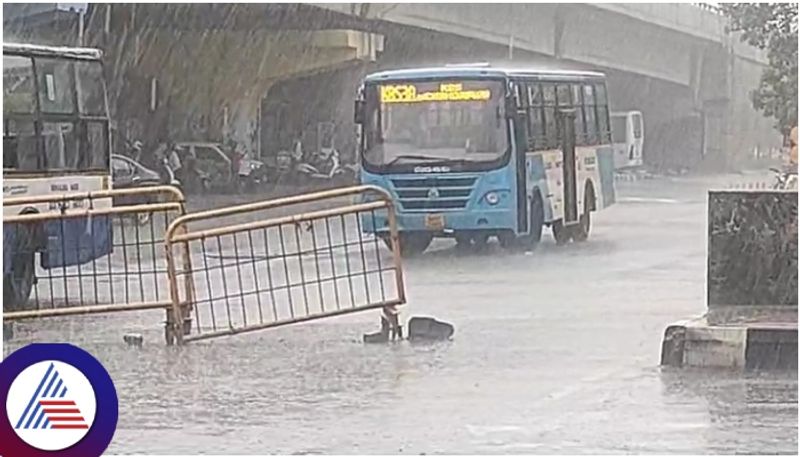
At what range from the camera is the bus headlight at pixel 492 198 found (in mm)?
12438

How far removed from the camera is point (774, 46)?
25.4 ft

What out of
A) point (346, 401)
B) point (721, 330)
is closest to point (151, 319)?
point (346, 401)

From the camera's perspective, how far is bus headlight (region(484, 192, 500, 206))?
12438 mm

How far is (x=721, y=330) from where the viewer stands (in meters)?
7.86

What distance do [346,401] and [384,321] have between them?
74.0 inches

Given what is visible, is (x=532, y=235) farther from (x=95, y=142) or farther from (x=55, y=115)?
(x=55, y=115)

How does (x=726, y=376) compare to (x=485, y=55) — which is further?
(x=485, y=55)

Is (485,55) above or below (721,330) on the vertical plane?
above

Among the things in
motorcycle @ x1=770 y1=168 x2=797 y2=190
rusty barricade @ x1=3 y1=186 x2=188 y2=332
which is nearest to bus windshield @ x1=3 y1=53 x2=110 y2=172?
rusty barricade @ x1=3 y1=186 x2=188 y2=332

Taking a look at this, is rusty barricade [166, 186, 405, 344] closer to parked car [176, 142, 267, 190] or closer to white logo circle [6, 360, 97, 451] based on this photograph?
parked car [176, 142, 267, 190]

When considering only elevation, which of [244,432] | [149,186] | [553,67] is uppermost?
[553,67]

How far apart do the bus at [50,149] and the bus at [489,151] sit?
1.74 m

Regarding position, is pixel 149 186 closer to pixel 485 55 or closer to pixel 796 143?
pixel 485 55

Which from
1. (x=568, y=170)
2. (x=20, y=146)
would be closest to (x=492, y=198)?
(x=568, y=170)
